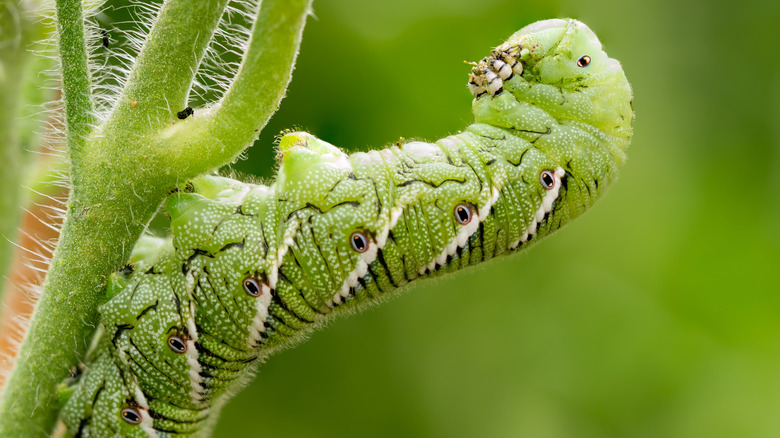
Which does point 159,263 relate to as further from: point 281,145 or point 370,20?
point 370,20

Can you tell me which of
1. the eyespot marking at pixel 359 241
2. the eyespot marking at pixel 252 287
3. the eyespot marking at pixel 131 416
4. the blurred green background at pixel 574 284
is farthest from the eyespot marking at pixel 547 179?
the eyespot marking at pixel 131 416

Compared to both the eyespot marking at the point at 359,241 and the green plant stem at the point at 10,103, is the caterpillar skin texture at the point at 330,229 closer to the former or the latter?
the eyespot marking at the point at 359,241

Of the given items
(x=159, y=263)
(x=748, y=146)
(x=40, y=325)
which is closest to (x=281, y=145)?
(x=159, y=263)

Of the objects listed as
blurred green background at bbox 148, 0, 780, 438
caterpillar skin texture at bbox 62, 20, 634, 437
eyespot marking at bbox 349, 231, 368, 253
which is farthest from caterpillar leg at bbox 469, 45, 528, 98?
blurred green background at bbox 148, 0, 780, 438

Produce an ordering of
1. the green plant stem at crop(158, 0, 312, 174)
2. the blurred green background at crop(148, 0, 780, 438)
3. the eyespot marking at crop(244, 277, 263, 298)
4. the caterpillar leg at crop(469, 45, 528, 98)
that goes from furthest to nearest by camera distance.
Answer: the blurred green background at crop(148, 0, 780, 438), the caterpillar leg at crop(469, 45, 528, 98), the eyespot marking at crop(244, 277, 263, 298), the green plant stem at crop(158, 0, 312, 174)

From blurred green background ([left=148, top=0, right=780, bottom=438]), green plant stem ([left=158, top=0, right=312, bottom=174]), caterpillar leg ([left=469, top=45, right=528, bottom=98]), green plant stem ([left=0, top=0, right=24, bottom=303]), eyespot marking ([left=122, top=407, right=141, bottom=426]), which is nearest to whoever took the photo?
green plant stem ([left=0, top=0, right=24, bottom=303])

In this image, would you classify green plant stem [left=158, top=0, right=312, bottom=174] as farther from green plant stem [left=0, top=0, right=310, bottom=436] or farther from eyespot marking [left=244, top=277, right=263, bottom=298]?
eyespot marking [left=244, top=277, right=263, bottom=298]
